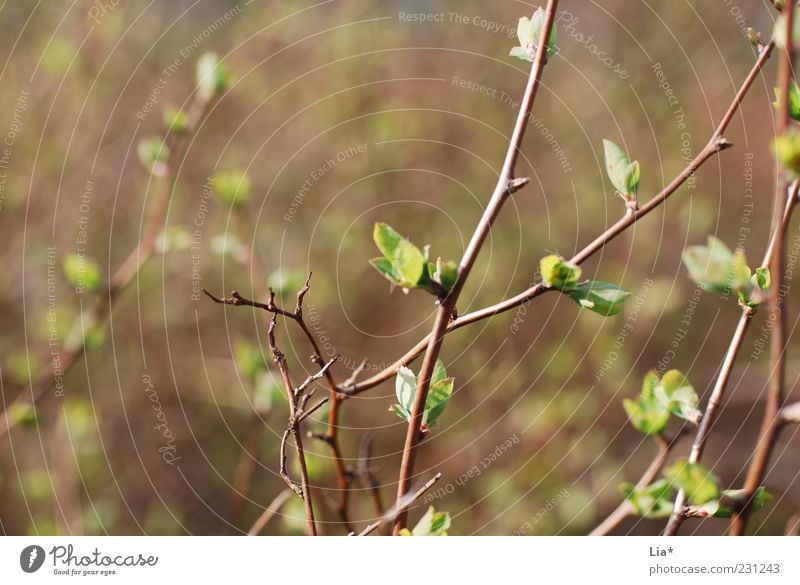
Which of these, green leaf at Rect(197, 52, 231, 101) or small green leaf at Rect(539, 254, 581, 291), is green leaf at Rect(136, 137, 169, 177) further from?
small green leaf at Rect(539, 254, 581, 291)

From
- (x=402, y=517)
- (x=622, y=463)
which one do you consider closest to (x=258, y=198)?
(x=622, y=463)

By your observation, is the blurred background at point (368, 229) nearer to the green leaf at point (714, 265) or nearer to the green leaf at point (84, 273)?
the green leaf at point (84, 273)

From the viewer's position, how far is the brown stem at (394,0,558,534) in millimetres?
418

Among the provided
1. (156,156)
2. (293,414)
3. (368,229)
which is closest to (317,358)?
(293,414)

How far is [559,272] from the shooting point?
1.34 ft

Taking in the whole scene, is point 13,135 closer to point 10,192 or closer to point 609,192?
point 10,192

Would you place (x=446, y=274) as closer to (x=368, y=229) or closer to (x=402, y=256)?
(x=402, y=256)

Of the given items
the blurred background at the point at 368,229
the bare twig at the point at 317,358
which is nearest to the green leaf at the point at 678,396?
the bare twig at the point at 317,358

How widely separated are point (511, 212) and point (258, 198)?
1.91 ft

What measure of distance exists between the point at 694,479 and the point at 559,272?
150mm

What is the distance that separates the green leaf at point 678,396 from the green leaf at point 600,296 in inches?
3.4

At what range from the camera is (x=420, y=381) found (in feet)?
1.41

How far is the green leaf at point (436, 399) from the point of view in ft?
1.47
